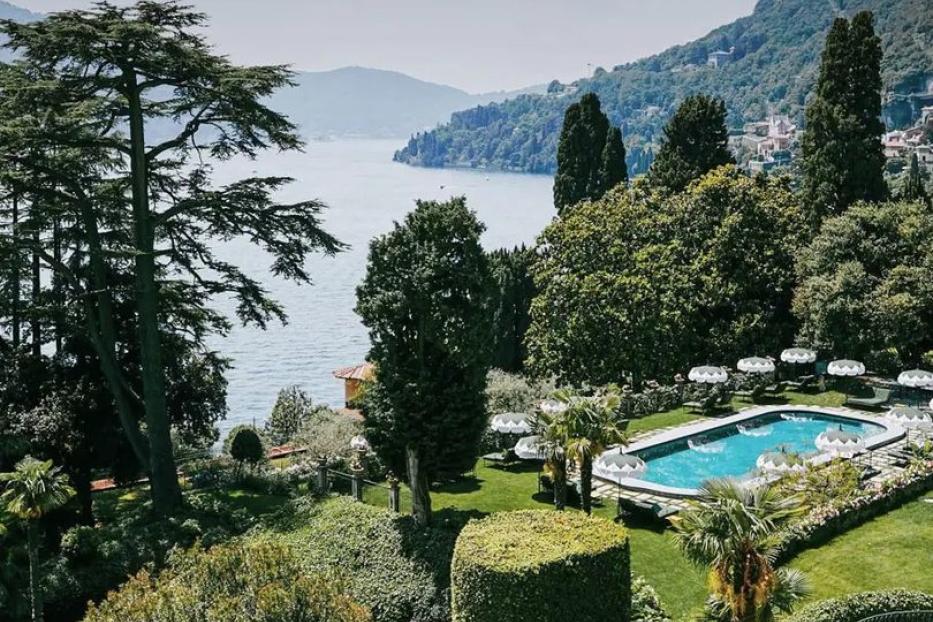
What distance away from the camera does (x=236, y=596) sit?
43.0ft

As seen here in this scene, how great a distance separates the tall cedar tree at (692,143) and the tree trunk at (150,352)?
28.7 m

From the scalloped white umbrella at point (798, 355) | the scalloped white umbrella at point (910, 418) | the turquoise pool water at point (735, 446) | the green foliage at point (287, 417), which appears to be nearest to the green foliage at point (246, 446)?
the green foliage at point (287, 417)

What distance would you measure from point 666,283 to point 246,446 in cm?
1946

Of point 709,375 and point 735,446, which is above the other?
point 709,375

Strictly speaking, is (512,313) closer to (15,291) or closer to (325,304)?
(15,291)

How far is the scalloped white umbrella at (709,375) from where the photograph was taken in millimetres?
33844

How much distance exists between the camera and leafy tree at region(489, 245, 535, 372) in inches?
1831

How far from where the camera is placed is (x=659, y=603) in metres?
16.2

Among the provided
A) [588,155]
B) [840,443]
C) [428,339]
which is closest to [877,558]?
[840,443]

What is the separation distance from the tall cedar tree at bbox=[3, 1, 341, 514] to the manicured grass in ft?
51.1

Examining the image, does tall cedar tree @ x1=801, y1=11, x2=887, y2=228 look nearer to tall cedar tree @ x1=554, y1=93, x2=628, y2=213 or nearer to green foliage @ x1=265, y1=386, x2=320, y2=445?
tall cedar tree @ x1=554, y1=93, x2=628, y2=213

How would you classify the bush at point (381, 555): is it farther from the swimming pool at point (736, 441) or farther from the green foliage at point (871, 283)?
the green foliage at point (871, 283)

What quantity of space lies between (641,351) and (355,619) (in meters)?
25.1

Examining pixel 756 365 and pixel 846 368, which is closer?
pixel 846 368
